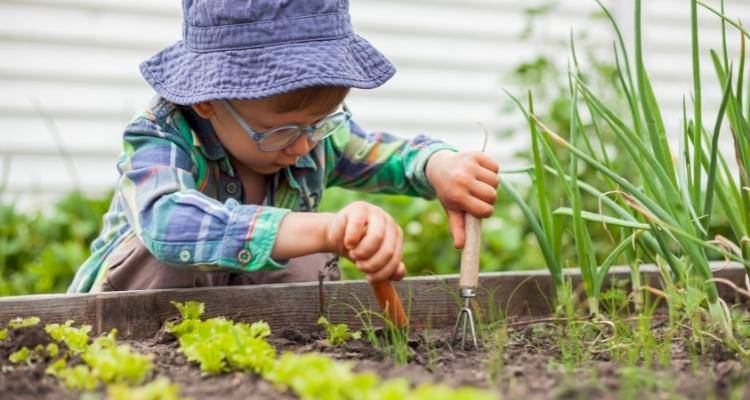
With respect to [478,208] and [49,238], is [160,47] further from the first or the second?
[478,208]

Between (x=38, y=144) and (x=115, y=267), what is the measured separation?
1978 millimetres

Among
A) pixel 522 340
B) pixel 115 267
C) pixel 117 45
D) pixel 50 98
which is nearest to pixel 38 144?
pixel 50 98

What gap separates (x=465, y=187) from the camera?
1868mm

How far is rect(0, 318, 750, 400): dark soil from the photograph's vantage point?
1.20m

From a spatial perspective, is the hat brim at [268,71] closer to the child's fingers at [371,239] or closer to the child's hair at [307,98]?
the child's hair at [307,98]

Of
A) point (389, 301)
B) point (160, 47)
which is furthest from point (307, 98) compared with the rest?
point (160, 47)

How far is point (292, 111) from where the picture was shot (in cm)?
184

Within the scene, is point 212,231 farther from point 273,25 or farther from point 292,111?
point 273,25

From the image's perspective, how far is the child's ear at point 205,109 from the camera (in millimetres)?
1920

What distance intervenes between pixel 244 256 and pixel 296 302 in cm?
27

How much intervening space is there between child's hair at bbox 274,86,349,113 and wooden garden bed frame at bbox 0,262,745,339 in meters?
0.39

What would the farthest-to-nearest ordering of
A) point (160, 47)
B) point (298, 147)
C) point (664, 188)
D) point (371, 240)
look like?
point (160, 47), point (298, 147), point (664, 188), point (371, 240)

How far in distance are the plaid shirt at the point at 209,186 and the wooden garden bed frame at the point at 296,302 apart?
0.41 feet

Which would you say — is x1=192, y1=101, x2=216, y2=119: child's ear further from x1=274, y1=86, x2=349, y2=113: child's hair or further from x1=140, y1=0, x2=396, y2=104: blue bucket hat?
x1=274, y1=86, x2=349, y2=113: child's hair
